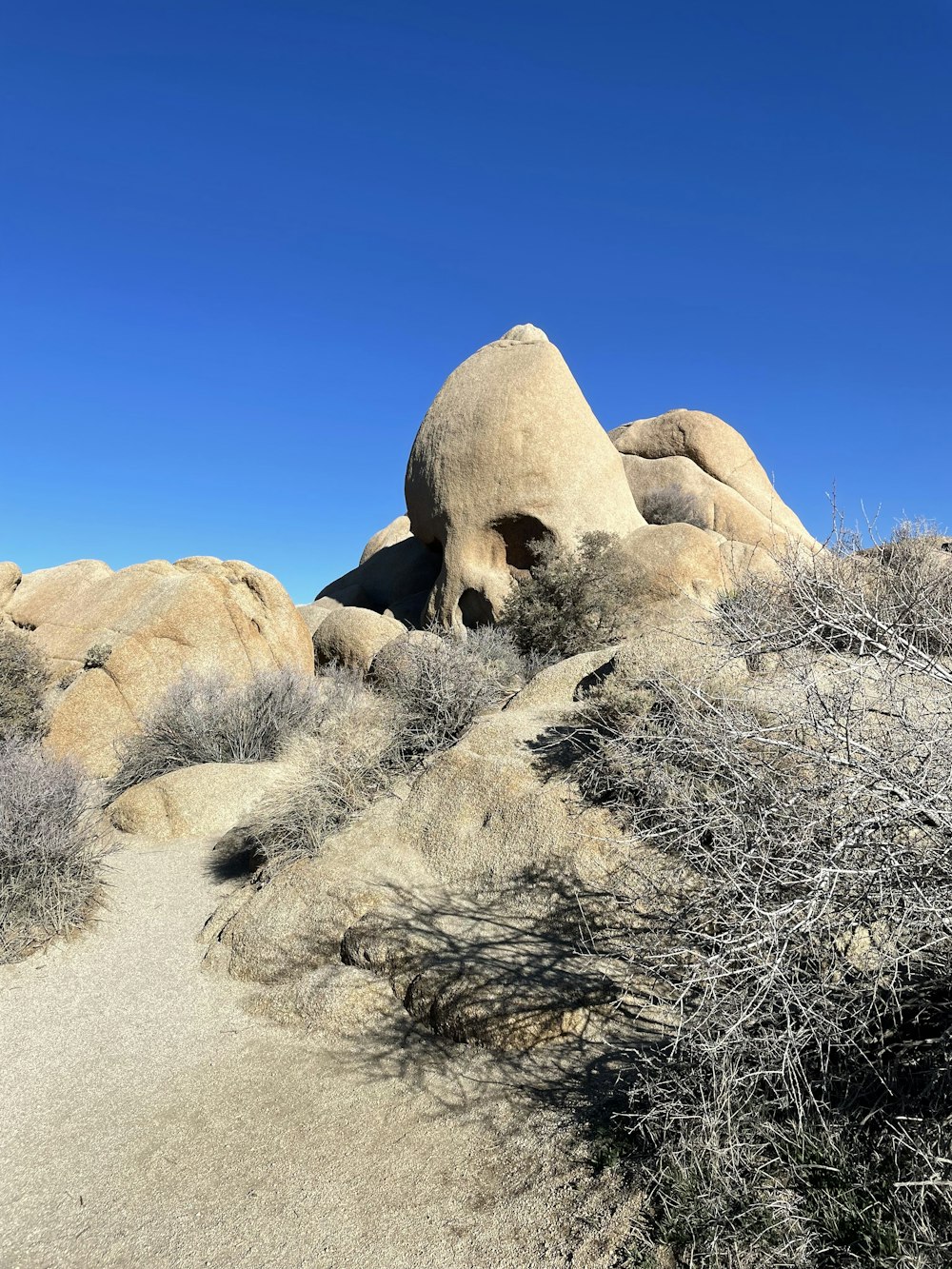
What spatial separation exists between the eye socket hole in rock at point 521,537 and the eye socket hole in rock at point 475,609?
0.99 m

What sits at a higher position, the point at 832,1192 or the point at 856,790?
the point at 856,790

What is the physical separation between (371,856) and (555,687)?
245 centimetres

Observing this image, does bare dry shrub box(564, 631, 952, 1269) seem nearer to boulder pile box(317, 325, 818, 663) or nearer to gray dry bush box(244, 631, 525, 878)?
gray dry bush box(244, 631, 525, 878)

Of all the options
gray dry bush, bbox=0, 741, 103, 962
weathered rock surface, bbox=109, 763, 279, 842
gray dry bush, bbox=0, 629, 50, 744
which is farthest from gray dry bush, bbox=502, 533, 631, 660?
gray dry bush, bbox=0, 741, 103, 962

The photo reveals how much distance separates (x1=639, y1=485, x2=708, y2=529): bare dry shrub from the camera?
19641 mm

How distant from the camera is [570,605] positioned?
1299cm

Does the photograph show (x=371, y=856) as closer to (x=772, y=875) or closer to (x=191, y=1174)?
(x=191, y=1174)

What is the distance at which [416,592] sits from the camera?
19344 mm

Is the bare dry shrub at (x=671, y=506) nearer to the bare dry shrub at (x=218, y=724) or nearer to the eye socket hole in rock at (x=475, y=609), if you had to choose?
the eye socket hole in rock at (x=475, y=609)

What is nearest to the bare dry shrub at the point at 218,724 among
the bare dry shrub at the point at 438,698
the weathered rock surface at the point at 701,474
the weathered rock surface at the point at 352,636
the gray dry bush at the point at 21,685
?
the gray dry bush at the point at 21,685

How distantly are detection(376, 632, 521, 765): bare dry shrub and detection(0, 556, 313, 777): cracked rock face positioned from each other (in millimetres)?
3908

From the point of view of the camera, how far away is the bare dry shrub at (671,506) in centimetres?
1964

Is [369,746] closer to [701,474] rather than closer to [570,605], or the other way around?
[570,605]

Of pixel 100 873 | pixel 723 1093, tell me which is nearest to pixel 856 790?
pixel 723 1093
